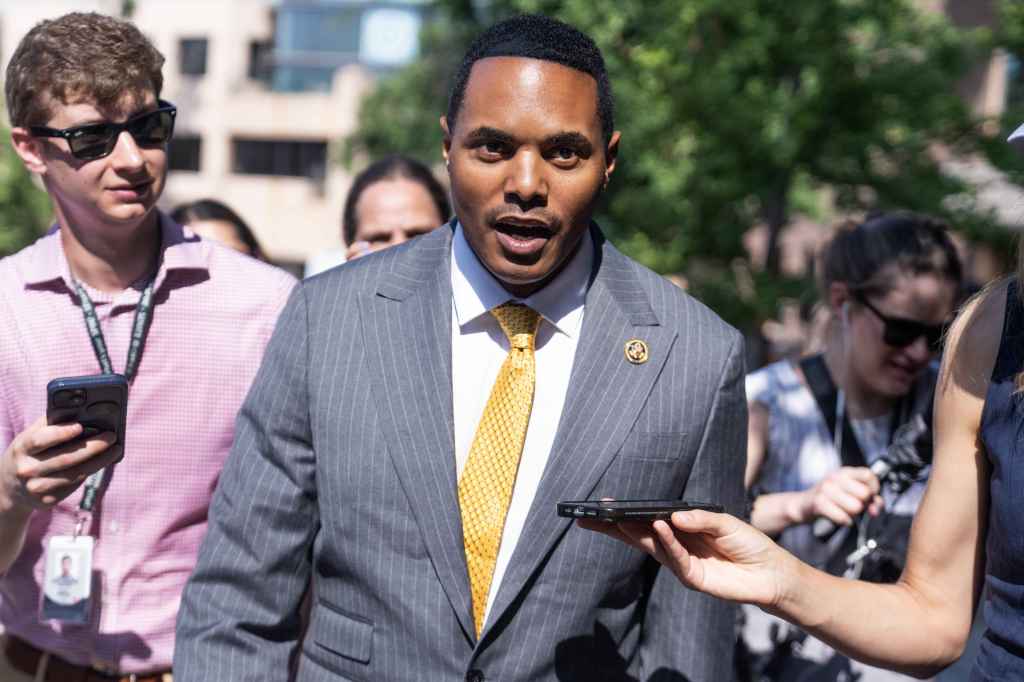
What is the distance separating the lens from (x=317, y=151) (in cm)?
3800

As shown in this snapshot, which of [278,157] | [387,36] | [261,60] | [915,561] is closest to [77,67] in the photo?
[915,561]

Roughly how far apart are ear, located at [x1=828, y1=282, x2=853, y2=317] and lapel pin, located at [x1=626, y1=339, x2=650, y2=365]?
59.5 inches

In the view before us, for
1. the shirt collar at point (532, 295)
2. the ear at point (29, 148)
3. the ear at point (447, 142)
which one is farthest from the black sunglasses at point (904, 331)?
the ear at point (29, 148)

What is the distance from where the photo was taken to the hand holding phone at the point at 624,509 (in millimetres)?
2291

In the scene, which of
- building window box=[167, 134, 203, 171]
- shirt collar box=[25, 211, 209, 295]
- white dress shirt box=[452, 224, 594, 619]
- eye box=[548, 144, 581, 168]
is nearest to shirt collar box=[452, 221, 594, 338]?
white dress shirt box=[452, 224, 594, 619]

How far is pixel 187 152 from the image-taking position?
3875 centimetres

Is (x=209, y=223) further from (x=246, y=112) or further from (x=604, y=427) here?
(x=246, y=112)

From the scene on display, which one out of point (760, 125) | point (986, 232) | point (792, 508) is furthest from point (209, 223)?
point (986, 232)

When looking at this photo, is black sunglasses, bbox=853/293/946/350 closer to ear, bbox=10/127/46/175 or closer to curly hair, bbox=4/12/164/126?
curly hair, bbox=4/12/164/126

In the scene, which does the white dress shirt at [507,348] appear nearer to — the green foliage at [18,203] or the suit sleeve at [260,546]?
the suit sleeve at [260,546]

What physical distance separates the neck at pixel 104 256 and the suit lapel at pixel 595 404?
129 centimetres

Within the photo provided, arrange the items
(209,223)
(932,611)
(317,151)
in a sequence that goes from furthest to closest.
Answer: (317,151), (209,223), (932,611)

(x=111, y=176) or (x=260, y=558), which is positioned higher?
(x=111, y=176)

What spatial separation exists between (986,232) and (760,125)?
7.57ft
